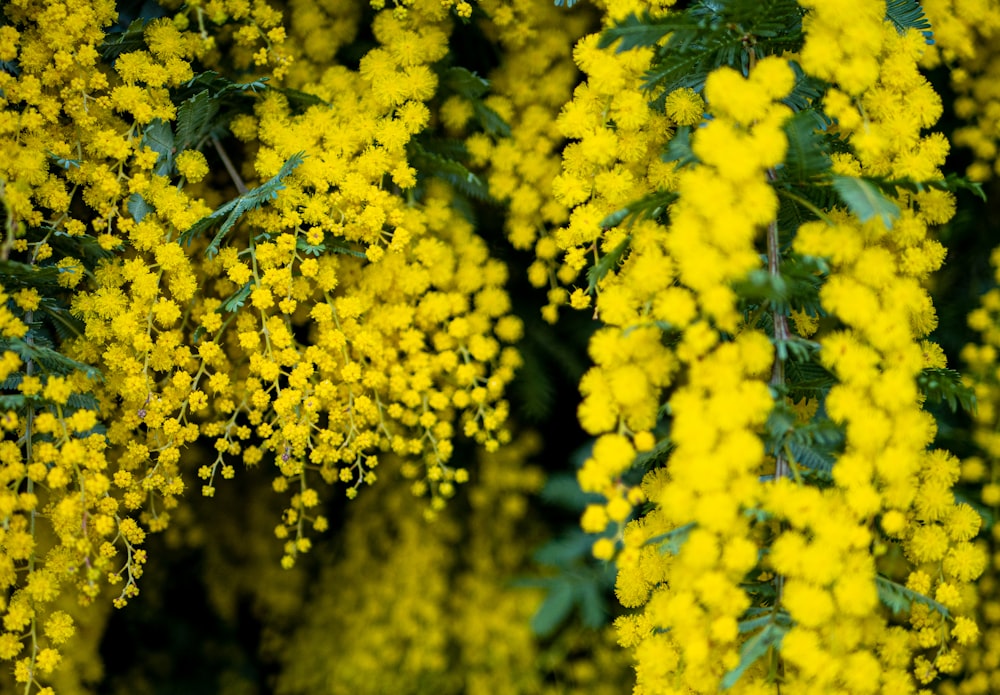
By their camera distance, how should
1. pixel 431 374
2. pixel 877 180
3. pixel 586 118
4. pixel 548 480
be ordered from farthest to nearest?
pixel 548 480 < pixel 431 374 < pixel 586 118 < pixel 877 180

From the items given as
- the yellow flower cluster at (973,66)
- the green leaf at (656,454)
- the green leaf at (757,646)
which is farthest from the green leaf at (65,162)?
the yellow flower cluster at (973,66)

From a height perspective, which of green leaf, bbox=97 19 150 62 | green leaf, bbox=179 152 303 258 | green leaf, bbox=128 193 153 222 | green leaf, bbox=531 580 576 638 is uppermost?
green leaf, bbox=97 19 150 62

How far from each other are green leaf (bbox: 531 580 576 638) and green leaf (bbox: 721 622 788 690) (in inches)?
35.6

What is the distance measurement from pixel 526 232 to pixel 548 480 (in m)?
0.71

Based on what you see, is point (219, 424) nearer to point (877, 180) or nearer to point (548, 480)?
point (548, 480)

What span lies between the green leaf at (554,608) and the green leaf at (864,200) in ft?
4.02

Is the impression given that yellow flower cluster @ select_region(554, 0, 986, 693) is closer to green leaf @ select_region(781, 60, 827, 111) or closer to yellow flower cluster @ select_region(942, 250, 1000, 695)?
green leaf @ select_region(781, 60, 827, 111)

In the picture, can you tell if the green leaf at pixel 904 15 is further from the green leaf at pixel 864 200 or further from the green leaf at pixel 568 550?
the green leaf at pixel 568 550

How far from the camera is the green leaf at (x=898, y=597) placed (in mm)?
1172

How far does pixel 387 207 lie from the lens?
1516 millimetres

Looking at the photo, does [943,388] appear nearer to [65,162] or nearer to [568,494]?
[568,494]

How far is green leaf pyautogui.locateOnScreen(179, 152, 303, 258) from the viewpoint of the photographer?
145 centimetres

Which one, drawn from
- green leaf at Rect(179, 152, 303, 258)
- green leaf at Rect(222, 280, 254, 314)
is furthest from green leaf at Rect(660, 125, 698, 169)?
green leaf at Rect(222, 280, 254, 314)

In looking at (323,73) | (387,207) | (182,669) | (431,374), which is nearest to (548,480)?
(431,374)
